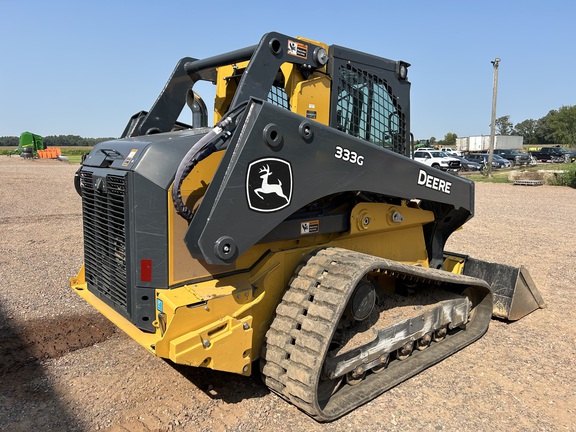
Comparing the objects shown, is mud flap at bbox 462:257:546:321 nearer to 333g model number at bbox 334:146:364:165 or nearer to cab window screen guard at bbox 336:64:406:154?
cab window screen guard at bbox 336:64:406:154

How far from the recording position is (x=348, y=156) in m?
3.47

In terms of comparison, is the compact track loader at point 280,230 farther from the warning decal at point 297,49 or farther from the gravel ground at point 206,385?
the gravel ground at point 206,385

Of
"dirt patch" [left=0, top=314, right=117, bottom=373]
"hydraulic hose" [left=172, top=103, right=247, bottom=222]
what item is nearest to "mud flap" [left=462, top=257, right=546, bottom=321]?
"hydraulic hose" [left=172, top=103, right=247, bottom=222]

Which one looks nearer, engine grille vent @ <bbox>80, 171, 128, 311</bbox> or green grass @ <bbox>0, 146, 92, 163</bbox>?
engine grille vent @ <bbox>80, 171, 128, 311</bbox>

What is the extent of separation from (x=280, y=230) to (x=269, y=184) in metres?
0.63

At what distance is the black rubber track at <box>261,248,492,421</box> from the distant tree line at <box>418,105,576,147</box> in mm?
69305

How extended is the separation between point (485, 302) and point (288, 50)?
3.30 metres

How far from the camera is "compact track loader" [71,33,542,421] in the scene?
9.84 feet

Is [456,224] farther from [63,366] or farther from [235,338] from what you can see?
[63,366]

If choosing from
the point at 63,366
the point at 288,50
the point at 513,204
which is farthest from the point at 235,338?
the point at 513,204

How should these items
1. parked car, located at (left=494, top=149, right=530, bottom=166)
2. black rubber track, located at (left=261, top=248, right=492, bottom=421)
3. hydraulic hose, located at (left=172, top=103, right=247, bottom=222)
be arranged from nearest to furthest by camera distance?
hydraulic hose, located at (left=172, top=103, right=247, bottom=222) < black rubber track, located at (left=261, top=248, right=492, bottom=421) < parked car, located at (left=494, top=149, right=530, bottom=166)

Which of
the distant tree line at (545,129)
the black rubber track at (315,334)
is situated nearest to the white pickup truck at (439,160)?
the black rubber track at (315,334)

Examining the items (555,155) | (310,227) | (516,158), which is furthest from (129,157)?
(555,155)

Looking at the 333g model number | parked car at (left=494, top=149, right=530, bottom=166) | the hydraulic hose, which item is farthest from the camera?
parked car at (left=494, top=149, right=530, bottom=166)
